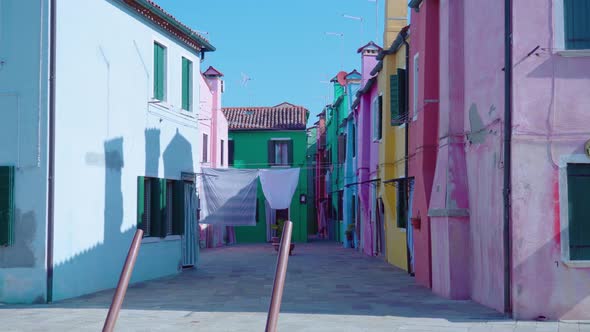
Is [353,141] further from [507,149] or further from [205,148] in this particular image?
[507,149]

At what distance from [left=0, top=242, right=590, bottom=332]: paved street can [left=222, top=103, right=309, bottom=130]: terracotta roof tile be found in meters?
23.6

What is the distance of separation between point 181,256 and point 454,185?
892 centimetres

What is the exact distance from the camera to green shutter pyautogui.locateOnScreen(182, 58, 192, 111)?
20156 millimetres

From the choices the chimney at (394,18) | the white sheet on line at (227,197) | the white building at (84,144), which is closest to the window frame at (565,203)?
the white building at (84,144)

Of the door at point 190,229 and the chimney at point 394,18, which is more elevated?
the chimney at point 394,18

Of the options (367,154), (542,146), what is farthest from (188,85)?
(542,146)

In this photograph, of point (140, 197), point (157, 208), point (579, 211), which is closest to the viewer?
point (579, 211)

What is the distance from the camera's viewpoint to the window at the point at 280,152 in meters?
41.9

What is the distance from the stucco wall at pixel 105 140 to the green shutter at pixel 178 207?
0.89 feet

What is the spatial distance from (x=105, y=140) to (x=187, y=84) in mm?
5187

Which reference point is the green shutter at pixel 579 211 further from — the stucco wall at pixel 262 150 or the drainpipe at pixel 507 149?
the stucco wall at pixel 262 150

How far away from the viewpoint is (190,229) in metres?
20.8

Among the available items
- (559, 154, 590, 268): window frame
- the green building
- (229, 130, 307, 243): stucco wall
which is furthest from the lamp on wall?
(559, 154, 590, 268): window frame

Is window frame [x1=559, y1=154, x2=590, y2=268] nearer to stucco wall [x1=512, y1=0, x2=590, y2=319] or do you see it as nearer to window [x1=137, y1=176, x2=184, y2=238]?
stucco wall [x1=512, y1=0, x2=590, y2=319]
